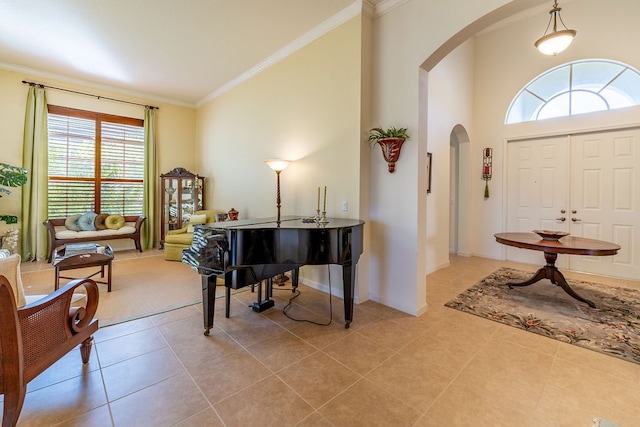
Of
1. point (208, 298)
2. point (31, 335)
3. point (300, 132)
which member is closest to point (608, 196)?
point (300, 132)

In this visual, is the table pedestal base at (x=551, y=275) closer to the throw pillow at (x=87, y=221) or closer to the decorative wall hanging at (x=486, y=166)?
the decorative wall hanging at (x=486, y=166)

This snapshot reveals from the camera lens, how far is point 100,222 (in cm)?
528

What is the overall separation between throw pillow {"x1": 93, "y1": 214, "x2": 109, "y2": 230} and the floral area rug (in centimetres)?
592

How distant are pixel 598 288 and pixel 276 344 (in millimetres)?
4136

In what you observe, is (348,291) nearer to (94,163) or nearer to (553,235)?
(553,235)

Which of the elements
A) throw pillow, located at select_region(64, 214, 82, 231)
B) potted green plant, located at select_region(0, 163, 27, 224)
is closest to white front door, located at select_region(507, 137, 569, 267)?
throw pillow, located at select_region(64, 214, 82, 231)

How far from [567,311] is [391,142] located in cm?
253

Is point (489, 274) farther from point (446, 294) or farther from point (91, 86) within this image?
point (91, 86)

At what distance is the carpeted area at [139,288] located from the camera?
2.91 metres

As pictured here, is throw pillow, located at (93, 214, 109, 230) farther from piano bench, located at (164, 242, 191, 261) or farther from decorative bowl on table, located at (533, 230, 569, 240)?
decorative bowl on table, located at (533, 230, 569, 240)

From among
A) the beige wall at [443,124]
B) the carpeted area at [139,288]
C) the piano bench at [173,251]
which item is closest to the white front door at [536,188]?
the beige wall at [443,124]

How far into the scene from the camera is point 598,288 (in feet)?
11.9

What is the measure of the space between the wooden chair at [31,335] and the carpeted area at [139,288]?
102 cm

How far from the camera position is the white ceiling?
3068 millimetres
